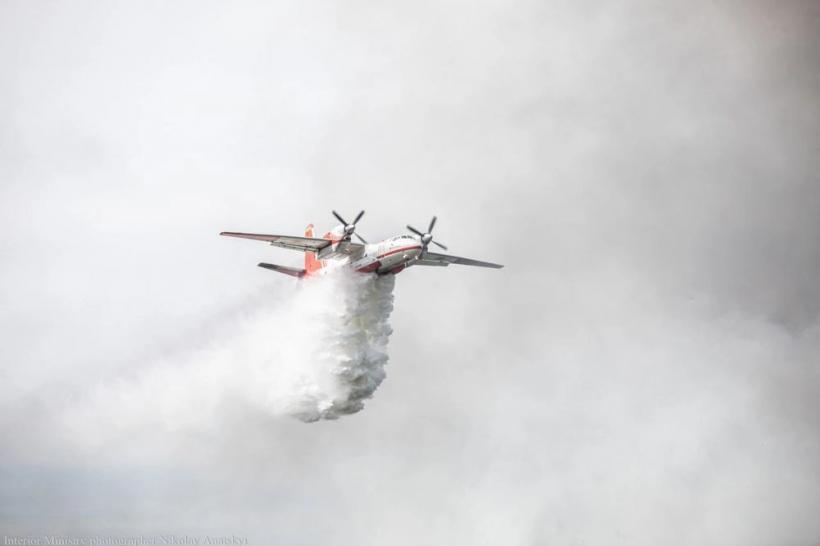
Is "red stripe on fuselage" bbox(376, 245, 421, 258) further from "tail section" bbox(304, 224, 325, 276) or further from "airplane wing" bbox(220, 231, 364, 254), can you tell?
"tail section" bbox(304, 224, 325, 276)

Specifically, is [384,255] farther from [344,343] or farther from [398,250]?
[344,343]

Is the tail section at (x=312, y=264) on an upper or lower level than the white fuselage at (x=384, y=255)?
lower

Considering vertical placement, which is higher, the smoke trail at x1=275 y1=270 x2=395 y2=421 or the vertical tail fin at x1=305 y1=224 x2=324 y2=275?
the vertical tail fin at x1=305 y1=224 x2=324 y2=275

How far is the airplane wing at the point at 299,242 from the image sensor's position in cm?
4662

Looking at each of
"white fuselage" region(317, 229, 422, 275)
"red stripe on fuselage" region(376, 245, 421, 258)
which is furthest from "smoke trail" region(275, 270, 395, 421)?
"red stripe on fuselage" region(376, 245, 421, 258)

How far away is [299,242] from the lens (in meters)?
47.5

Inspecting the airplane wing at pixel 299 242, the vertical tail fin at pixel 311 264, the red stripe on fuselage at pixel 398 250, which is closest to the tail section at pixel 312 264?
the vertical tail fin at pixel 311 264

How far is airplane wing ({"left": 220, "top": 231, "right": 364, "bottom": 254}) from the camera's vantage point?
1836 inches

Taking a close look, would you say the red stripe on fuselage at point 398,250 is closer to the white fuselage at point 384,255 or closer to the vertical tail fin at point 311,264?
the white fuselage at point 384,255

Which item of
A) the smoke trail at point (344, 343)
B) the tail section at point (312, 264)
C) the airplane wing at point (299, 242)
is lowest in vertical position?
the smoke trail at point (344, 343)

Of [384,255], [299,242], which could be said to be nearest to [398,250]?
[384,255]

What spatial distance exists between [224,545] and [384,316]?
175ft

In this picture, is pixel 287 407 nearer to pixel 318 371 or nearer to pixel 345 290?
pixel 318 371

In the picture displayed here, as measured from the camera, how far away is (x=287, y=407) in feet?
167
